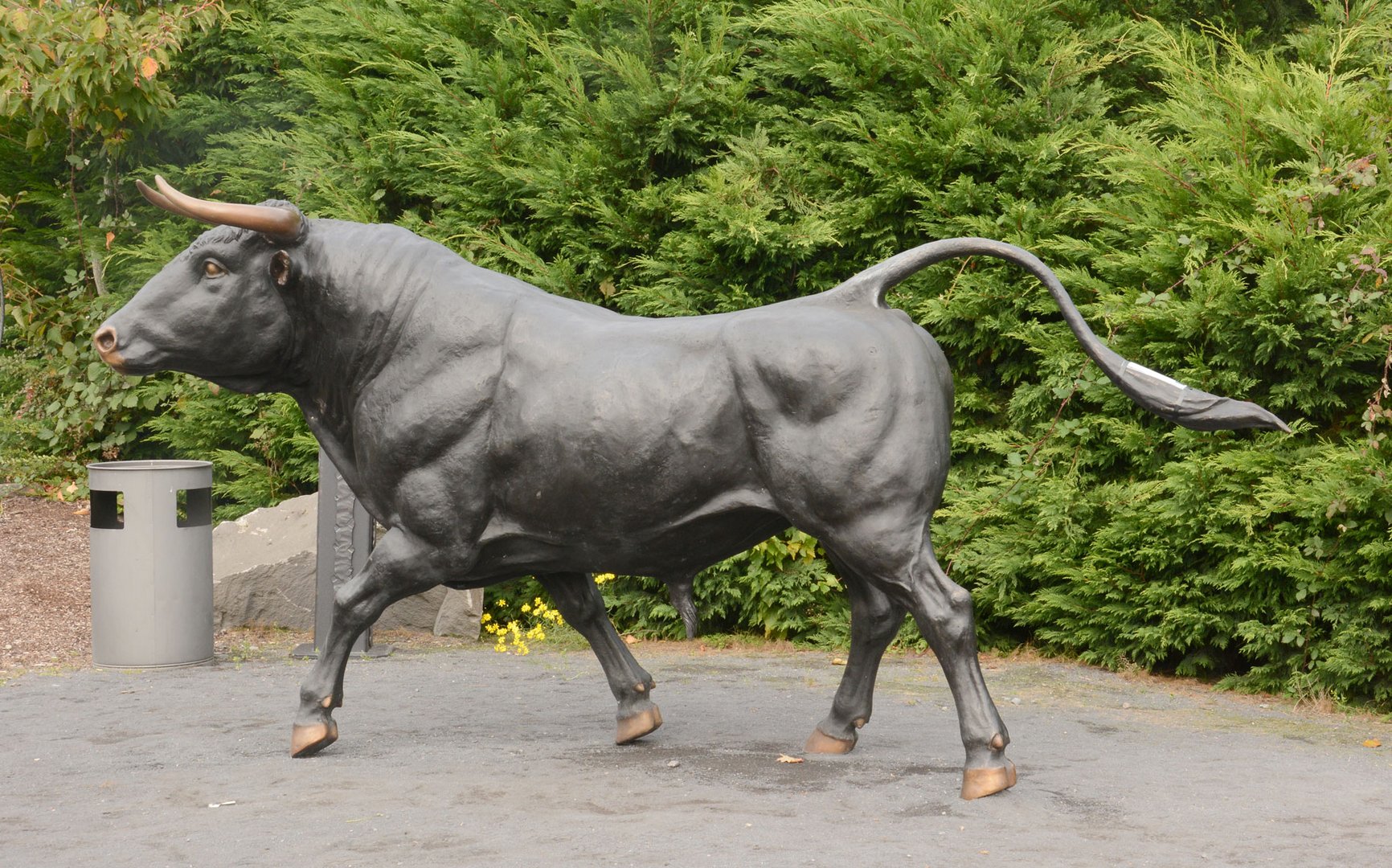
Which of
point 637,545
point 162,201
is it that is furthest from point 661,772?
point 162,201

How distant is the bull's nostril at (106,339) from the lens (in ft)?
15.1

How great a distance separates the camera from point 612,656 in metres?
5.07

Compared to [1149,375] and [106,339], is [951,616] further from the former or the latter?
[106,339]

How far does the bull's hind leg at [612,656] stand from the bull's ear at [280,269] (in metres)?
1.45

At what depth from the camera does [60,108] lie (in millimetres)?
9633

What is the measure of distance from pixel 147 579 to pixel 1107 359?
191 inches

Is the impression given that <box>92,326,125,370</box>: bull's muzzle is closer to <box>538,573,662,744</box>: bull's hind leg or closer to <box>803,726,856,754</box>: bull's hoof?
<box>538,573,662,744</box>: bull's hind leg

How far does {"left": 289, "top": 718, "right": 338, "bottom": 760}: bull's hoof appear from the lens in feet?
15.3

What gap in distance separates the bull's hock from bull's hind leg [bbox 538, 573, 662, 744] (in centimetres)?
256

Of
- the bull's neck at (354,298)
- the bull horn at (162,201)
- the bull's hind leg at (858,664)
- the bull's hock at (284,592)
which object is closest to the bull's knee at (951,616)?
the bull's hind leg at (858,664)

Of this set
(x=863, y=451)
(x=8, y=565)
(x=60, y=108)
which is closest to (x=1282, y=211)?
(x=863, y=451)

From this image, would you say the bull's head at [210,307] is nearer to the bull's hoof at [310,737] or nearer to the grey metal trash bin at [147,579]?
the bull's hoof at [310,737]

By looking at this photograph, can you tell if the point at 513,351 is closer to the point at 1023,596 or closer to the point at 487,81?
the point at 1023,596

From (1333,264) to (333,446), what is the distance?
14.1 feet
